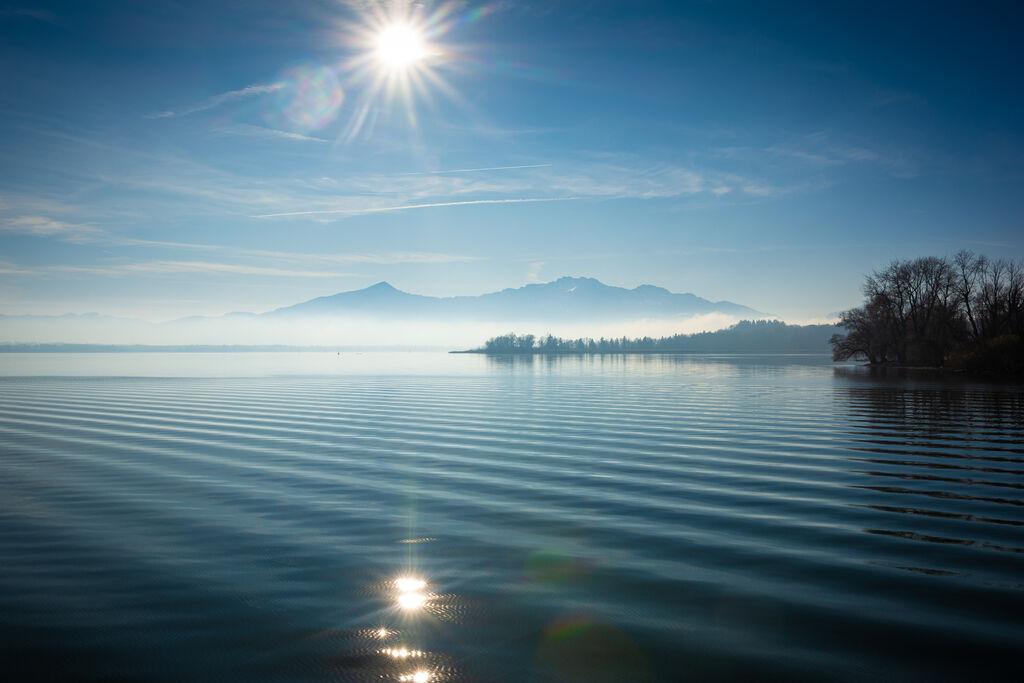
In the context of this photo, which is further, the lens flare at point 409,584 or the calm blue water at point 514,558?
the lens flare at point 409,584

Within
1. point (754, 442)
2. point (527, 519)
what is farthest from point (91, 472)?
point (754, 442)

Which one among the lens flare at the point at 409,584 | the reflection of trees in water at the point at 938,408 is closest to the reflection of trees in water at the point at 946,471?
the reflection of trees in water at the point at 938,408

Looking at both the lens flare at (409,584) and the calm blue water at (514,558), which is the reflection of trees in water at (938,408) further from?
the lens flare at (409,584)

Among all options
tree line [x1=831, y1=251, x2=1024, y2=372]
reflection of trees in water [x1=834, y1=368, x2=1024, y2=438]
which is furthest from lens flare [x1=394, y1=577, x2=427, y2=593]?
tree line [x1=831, y1=251, x2=1024, y2=372]

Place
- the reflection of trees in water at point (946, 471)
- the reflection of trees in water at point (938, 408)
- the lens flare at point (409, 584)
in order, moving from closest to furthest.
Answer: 1. the lens flare at point (409, 584)
2. the reflection of trees in water at point (946, 471)
3. the reflection of trees in water at point (938, 408)

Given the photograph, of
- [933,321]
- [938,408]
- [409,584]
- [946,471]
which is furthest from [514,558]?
[933,321]

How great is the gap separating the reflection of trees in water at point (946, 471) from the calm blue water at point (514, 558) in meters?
0.11

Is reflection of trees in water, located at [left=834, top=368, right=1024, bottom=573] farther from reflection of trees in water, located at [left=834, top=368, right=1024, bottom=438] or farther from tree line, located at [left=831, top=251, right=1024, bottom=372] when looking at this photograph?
tree line, located at [left=831, top=251, right=1024, bottom=372]

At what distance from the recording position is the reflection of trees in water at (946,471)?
479 inches

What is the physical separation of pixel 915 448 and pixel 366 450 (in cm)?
1825

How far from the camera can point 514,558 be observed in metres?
10.8

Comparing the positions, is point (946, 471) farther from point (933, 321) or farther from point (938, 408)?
point (933, 321)

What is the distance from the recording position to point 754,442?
2391 centimetres

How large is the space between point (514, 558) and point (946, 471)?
1393 cm
